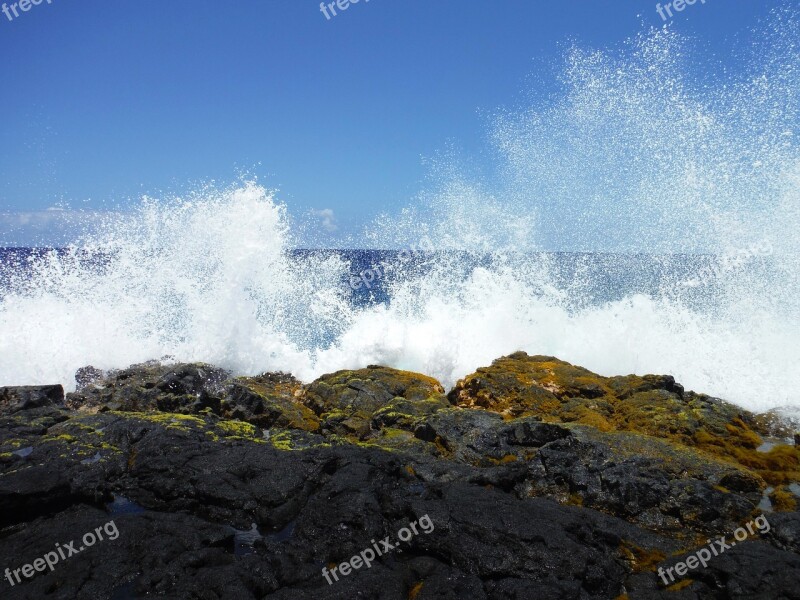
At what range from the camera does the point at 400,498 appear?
5.83m

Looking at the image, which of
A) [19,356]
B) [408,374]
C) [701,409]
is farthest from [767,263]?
[19,356]

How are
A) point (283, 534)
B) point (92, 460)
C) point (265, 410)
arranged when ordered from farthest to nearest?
point (265, 410) → point (92, 460) → point (283, 534)

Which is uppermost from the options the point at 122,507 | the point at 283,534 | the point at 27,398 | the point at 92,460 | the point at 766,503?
the point at 27,398

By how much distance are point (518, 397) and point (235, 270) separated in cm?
1049

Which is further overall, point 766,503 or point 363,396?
point 363,396

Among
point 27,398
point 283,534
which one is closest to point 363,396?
point 283,534

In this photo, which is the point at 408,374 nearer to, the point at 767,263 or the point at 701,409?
the point at 701,409

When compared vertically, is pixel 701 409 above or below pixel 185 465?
below

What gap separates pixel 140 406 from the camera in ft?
33.8

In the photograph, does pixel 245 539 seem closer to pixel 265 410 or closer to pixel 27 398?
pixel 265 410

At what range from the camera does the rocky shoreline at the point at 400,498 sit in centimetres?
451

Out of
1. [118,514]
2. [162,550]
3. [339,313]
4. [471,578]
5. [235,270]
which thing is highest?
[235,270]

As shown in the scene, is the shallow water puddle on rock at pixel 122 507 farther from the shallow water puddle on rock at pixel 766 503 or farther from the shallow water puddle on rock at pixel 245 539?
the shallow water puddle on rock at pixel 766 503

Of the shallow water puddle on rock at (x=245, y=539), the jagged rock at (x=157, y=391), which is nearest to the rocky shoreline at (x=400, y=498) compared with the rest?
the shallow water puddle on rock at (x=245, y=539)
